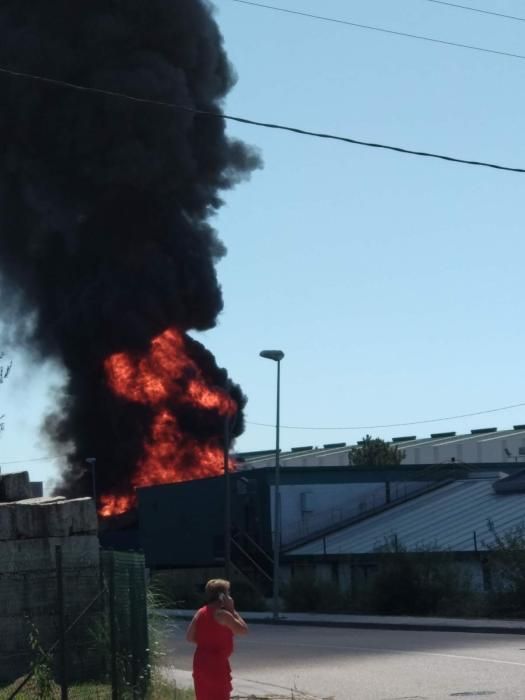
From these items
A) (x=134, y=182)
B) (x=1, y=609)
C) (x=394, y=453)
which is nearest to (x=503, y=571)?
(x=1, y=609)

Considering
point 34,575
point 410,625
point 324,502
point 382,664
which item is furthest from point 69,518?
point 324,502

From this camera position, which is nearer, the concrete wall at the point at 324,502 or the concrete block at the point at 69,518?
the concrete block at the point at 69,518

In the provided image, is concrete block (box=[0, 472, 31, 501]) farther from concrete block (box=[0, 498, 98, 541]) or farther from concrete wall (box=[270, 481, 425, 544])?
concrete wall (box=[270, 481, 425, 544])

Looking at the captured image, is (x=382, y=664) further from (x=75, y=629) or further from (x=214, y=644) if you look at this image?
(x=214, y=644)

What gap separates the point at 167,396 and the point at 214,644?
41364 mm

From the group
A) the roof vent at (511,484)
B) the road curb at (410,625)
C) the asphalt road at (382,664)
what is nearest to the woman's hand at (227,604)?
the asphalt road at (382,664)

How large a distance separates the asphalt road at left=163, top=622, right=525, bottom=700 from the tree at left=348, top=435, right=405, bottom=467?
132ft

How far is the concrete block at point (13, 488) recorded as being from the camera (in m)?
16.9

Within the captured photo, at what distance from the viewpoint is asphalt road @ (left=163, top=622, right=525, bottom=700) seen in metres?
14.9

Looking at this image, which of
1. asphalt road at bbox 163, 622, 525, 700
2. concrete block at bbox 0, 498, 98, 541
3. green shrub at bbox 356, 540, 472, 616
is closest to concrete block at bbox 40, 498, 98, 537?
concrete block at bbox 0, 498, 98, 541

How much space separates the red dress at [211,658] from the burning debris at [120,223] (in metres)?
36.3

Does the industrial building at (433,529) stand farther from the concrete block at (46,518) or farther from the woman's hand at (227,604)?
the woman's hand at (227,604)

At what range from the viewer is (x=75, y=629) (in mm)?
14758

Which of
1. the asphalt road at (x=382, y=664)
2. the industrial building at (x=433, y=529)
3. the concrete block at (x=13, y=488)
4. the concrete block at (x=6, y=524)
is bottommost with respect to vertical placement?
the asphalt road at (x=382, y=664)
